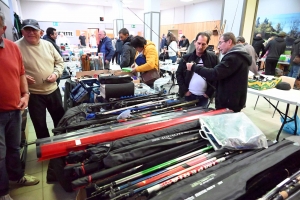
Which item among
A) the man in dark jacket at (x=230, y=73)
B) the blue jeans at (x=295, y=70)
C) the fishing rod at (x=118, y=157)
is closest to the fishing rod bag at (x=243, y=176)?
the fishing rod at (x=118, y=157)

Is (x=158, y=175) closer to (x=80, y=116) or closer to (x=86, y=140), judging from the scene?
(x=86, y=140)

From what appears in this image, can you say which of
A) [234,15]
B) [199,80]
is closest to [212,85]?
[199,80]

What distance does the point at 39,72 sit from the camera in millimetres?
1952

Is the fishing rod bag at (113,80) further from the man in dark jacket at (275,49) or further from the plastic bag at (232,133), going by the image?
the man in dark jacket at (275,49)

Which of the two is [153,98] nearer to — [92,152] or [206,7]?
[92,152]

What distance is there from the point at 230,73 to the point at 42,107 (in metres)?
2.03

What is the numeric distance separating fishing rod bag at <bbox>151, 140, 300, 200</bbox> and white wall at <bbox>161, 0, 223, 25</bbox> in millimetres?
10479

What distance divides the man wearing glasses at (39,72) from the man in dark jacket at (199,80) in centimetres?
148

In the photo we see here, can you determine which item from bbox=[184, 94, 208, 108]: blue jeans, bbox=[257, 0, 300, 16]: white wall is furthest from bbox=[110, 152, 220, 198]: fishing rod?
bbox=[257, 0, 300, 16]: white wall

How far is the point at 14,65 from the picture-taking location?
4.81 ft

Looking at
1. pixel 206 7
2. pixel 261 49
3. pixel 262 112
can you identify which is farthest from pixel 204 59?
pixel 206 7

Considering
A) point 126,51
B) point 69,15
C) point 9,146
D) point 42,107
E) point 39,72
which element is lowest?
point 9,146

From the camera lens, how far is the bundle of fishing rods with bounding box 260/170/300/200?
2.81 ft

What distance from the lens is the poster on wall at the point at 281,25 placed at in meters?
6.81
